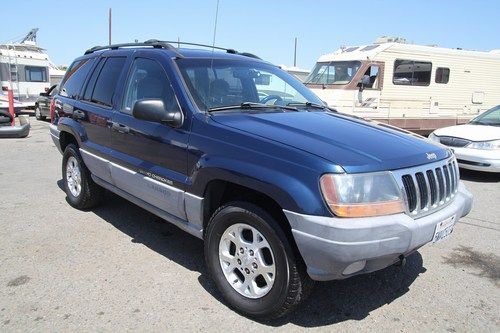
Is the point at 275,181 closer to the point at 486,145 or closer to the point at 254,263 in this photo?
the point at 254,263

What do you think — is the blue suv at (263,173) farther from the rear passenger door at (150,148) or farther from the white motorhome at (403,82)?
the white motorhome at (403,82)

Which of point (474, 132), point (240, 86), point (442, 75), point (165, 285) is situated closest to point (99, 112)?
point (240, 86)

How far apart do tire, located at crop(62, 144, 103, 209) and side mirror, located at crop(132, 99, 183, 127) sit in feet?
6.79


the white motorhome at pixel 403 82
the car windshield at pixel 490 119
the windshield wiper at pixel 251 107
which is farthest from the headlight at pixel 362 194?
the white motorhome at pixel 403 82

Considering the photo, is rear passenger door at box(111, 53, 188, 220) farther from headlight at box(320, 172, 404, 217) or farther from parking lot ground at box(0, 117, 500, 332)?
headlight at box(320, 172, 404, 217)

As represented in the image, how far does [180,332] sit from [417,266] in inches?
91.8

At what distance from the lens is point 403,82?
12.7 meters

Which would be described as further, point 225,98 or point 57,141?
point 57,141

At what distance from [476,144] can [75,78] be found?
6834 mm

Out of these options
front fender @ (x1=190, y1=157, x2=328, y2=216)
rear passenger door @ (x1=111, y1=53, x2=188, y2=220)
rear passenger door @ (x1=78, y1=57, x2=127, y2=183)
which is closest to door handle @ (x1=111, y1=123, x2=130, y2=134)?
rear passenger door @ (x1=111, y1=53, x2=188, y2=220)

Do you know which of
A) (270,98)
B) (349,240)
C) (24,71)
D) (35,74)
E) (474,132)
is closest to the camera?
(349,240)

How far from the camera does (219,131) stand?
3.31 m

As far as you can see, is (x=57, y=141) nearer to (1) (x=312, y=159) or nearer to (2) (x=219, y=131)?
(2) (x=219, y=131)

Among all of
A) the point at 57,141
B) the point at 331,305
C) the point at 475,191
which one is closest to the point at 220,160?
the point at 331,305
